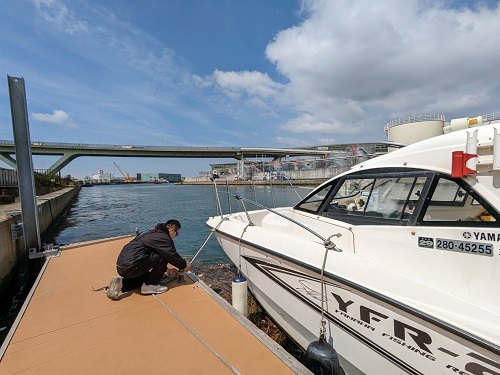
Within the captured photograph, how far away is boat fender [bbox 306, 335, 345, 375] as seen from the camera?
2293mm

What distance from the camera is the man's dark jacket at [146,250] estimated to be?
3562 millimetres

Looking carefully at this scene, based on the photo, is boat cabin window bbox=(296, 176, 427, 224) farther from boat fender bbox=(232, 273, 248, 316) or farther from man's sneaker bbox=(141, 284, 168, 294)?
man's sneaker bbox=(141, 284, 168, 294)

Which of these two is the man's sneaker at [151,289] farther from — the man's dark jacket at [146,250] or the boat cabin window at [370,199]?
the boat cabin window at [370,199]

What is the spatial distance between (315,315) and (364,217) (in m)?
1.26

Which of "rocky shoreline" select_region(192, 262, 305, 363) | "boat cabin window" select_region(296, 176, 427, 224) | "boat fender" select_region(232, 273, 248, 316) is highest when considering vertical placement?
"boat cabin window" select_region(296, 176, 427, 224)

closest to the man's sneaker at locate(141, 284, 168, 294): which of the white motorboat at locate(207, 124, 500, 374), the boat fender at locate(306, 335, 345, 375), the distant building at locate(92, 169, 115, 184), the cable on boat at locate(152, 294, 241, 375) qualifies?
the cable on boat at locate(152, 294, 241, 375)

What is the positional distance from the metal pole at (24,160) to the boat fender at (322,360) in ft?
21.5

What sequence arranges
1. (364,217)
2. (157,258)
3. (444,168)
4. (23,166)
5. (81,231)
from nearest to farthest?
(444,168), (364,217), (157,258), (23,166), (81,231)

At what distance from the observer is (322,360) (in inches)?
91.0

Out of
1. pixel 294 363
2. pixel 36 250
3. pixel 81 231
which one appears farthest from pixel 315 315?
pixel 81 231

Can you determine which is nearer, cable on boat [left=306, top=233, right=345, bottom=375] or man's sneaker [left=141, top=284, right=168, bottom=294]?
cable on boat [left=306, top=233, right=345, bottom=375]

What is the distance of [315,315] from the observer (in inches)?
114

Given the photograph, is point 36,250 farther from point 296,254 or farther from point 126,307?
point 296,254

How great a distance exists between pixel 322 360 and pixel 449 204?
188cm
